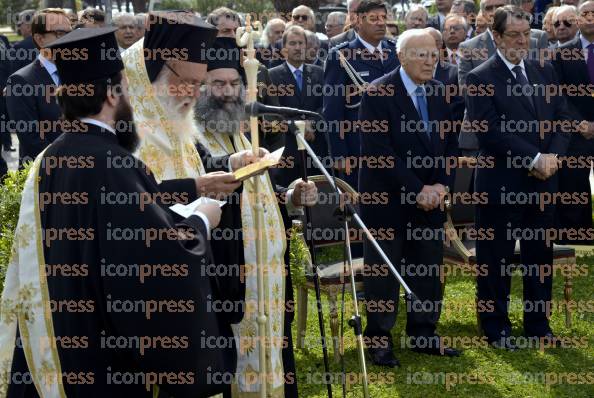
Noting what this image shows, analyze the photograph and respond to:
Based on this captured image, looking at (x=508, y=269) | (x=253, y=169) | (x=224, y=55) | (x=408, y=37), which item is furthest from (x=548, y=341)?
(x=253, y=169)

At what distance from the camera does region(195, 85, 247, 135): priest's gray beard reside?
16.9ft

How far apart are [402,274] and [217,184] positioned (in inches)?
121

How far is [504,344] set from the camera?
23.8 feet

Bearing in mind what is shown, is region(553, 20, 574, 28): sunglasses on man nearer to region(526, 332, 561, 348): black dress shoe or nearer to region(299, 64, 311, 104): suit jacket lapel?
region(299, 64, 311, 104): suit jacket lapel

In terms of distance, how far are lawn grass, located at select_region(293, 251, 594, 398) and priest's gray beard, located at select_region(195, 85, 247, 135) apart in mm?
2150

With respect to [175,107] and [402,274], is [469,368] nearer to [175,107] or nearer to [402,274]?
[402,274]

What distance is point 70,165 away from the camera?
3617 millimetres

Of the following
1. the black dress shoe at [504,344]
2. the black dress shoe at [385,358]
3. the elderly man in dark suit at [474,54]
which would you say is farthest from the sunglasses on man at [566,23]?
the black dress shoe at [385,358]

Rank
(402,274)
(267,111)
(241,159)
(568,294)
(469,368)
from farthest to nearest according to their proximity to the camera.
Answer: (568,294), (402,274), (469,368), (241,159), (267,111)

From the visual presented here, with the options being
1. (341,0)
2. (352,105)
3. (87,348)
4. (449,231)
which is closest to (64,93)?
(87,348)

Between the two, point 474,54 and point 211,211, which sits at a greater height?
point 474,54

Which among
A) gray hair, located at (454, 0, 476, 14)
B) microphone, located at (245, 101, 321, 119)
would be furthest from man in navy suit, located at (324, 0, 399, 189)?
microphone, located at (245, 101, 321, 119)

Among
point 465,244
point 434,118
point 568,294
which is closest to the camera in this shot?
point 434,118

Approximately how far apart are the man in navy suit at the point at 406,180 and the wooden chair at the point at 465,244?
0.49 metres
